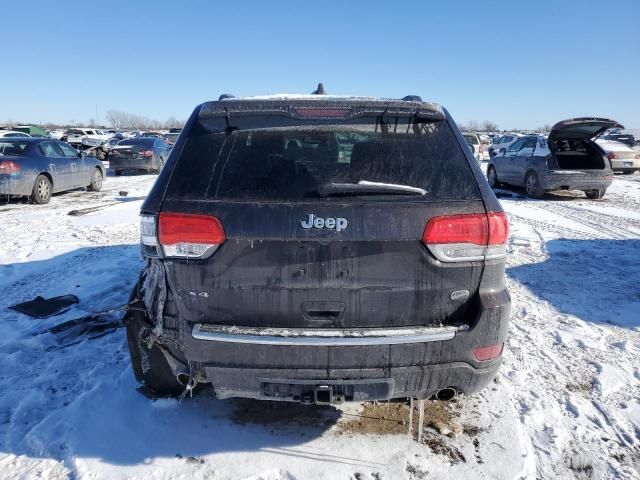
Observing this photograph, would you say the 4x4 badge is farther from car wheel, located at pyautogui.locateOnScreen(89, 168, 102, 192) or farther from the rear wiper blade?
car wheel, located at pyautogui.locateOnScreen(89, 168, 102, 192)

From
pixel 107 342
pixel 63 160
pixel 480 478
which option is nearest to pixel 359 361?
pixel 480 478

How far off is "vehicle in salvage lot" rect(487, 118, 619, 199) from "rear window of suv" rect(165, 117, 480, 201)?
1005 centimetres

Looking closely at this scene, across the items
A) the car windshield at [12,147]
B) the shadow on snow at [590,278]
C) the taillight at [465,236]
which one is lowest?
the shadow on snow at [590,278]

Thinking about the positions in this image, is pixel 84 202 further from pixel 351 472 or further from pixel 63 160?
pixel 351 472

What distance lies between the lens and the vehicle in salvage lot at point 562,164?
11656 millimetres

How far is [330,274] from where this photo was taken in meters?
2.10

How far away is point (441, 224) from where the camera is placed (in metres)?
2.12

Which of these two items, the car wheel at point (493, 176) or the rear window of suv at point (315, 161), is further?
the car wheel at point (493, 176)

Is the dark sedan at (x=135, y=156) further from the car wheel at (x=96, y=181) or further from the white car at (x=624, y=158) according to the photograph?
the white car at (x=624, y=158)

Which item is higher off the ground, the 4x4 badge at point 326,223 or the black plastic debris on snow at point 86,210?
the 4x4 badge at point 326,223

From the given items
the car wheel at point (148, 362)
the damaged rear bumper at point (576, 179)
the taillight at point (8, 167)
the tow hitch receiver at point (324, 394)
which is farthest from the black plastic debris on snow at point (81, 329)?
the damaged rear bumper at point (576, 179)

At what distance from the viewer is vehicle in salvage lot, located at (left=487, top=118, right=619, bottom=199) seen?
38.2 feet

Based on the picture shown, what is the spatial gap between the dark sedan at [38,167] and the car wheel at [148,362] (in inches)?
377

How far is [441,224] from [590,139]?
37.5 ft
